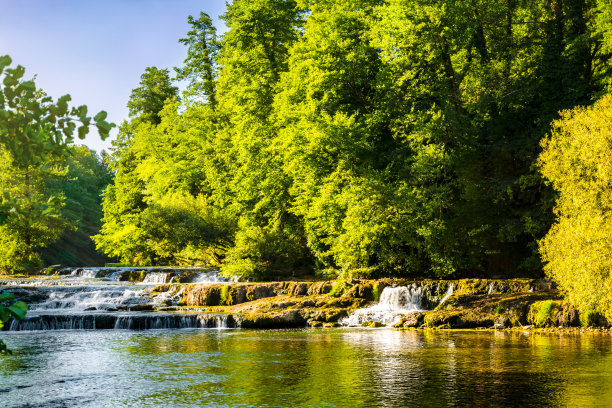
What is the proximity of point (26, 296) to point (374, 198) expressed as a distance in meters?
16.2

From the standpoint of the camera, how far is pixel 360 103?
31219 millimetres

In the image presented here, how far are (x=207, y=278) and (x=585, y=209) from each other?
67.0ft

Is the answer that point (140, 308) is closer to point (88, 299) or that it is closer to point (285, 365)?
point (88, 299)

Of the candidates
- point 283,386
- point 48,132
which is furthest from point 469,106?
point 48,132

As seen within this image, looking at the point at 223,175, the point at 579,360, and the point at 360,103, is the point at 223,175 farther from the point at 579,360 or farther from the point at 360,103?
the point at 579,360

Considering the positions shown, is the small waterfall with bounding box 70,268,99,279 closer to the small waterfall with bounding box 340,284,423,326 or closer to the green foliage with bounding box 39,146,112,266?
the small waterfall with bounding box 340,284,423,326

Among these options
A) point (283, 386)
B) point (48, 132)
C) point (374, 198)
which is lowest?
point (283, 386)

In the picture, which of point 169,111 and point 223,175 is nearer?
point 223,175

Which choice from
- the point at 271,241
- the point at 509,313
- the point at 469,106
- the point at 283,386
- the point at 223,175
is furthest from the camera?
the point at 223,175

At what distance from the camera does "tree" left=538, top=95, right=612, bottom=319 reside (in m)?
15.8

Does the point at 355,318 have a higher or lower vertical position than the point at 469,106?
lower

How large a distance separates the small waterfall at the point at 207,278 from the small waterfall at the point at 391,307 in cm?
1079

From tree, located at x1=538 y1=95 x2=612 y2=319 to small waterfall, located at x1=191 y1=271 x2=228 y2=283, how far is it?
17717 mm

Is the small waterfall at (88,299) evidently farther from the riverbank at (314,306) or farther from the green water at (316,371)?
the green water at (316,371)
